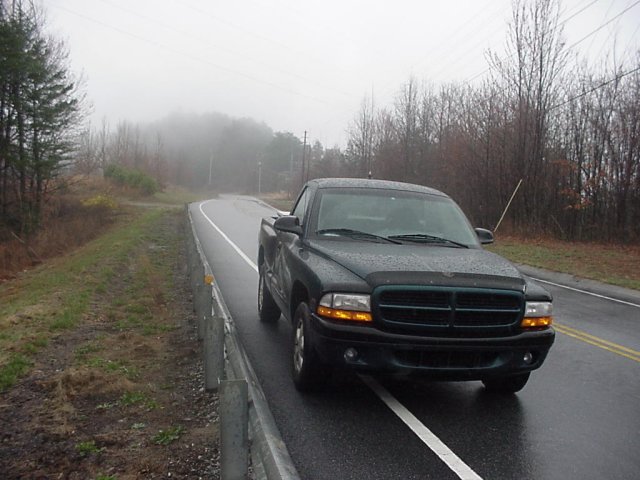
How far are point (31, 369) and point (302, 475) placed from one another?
3.74m

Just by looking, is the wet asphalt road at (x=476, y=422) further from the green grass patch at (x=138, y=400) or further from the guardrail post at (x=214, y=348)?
the green grass patch at (x=138, y=400)

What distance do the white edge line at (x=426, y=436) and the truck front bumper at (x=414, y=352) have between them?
440 mm

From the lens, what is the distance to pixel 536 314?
170 inches

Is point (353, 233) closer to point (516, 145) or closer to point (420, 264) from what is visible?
point (420, 264)

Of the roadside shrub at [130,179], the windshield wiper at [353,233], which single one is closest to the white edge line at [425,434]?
the windshield wiper at [353,233]

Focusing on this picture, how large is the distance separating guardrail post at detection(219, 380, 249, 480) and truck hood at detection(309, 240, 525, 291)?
4.92 ft

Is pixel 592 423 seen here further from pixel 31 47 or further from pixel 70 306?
pixel 31 47

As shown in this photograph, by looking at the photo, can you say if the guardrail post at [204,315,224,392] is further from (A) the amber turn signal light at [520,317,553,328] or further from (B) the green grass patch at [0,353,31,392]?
(A) the amber turn signal light at [520,317,553,328]

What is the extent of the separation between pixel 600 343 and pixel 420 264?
419 cm

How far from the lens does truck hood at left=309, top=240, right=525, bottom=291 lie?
4074 millimetres

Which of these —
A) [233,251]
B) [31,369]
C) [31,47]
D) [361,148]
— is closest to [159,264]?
[233,251]

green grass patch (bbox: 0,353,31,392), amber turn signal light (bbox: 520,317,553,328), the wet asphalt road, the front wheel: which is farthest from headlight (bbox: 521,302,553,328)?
green grass patch (bbox: 0,353,31,392)

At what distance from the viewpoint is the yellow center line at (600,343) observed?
6.57 m

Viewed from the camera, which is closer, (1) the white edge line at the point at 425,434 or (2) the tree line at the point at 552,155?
(1) the white edge line at the point at 425,434
